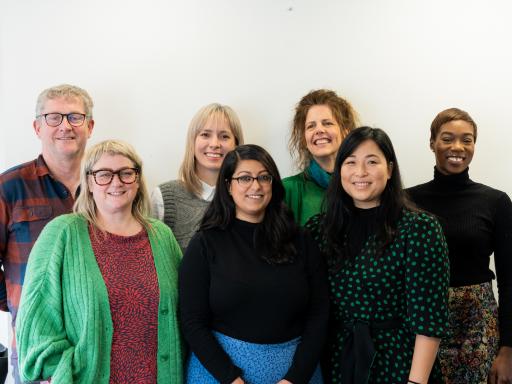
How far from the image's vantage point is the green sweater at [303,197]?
84.4 inches

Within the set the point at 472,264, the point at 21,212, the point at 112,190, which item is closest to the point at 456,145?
the point at 472,264

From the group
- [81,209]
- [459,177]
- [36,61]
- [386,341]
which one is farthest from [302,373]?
[36,61]

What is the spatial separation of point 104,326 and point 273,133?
1.39 meters

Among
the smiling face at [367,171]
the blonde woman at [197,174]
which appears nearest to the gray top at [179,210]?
the blonde woman at [197,174]

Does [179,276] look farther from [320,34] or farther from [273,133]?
[320,34]

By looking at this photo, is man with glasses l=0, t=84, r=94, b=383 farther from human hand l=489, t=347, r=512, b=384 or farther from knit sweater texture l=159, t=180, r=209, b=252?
human hand l=489, t=347, r=512, b=384

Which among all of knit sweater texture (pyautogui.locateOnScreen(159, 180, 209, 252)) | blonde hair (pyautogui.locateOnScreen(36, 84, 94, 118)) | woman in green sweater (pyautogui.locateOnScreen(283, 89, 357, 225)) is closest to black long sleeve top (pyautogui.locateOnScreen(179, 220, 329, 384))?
knit sweater texture (pyautogui.locateOnScreen(159, 180, 209, 252))

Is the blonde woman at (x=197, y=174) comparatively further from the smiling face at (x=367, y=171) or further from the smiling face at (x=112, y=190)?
the smiling face at (x=367, y=171)

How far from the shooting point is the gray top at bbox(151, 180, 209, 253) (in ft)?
6.84

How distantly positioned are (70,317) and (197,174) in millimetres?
898

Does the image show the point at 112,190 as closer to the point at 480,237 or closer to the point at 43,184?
the point at 43,184

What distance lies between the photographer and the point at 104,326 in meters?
1.57

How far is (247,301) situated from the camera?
1.61m

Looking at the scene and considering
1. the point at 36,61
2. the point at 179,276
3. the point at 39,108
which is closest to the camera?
the point at 179,276
